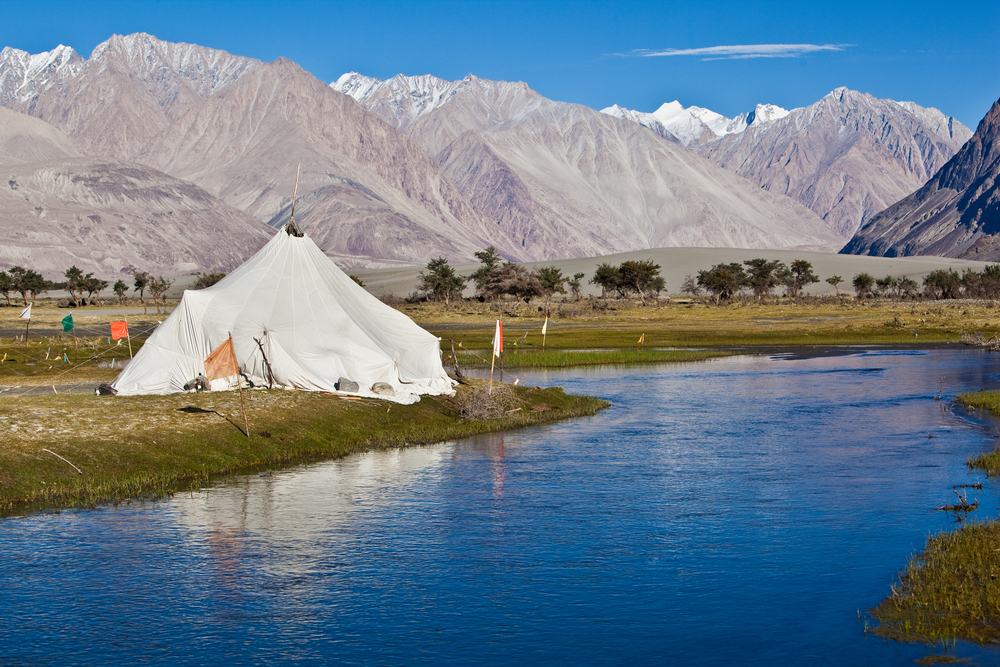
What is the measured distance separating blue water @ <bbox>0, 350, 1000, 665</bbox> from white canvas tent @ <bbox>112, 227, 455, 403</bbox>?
6.57 meters

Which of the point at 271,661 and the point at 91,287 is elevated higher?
the point at 91,287

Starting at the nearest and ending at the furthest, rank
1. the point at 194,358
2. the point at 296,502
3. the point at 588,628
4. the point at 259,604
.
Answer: the point at 588,628
the point at 259,604
the point at 296,502
the point at 194,358

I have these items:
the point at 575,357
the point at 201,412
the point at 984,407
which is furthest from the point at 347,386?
the point at 575,357

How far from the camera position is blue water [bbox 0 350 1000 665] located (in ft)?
50.6

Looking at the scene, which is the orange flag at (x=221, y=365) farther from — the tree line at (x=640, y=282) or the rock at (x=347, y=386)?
the tree line at (x=640, y=282)

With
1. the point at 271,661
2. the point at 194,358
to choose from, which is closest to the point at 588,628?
the point at 271,661

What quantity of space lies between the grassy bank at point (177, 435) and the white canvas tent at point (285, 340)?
139 cm

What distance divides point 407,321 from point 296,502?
66.1ft

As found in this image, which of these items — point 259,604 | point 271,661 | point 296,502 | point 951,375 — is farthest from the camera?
point 951,375

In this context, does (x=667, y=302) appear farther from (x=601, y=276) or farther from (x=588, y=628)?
(x=588, y=628)

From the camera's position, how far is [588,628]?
1606 centimetres

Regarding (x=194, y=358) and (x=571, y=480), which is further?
(x=194, y=358)

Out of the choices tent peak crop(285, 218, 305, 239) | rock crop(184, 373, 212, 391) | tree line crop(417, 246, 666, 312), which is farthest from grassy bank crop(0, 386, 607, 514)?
tree line crop(417, 246, 666, 312)

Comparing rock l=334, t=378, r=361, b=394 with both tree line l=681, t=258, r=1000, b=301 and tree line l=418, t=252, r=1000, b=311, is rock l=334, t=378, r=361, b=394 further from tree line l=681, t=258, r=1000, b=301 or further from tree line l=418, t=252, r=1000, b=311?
tree line l=681, t=258, r=1000, b=301
